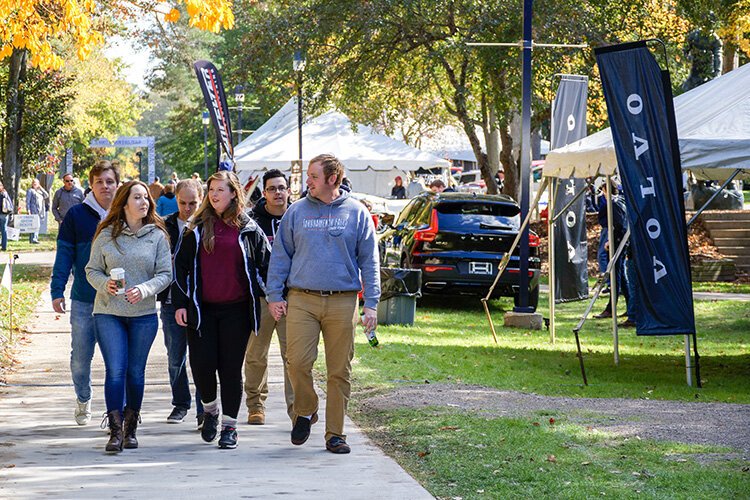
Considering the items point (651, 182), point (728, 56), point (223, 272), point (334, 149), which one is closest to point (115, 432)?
point (223, 272)

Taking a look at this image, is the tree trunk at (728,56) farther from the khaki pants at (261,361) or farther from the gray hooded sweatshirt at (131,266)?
the gray hooded sweatshirt at (131,266)

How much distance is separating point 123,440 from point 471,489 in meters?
2.53

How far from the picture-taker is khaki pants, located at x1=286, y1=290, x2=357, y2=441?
8.10m

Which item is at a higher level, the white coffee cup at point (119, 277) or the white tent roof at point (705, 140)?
the white tent roof at point (705, 140)

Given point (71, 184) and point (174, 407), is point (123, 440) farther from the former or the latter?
point (71, 184)

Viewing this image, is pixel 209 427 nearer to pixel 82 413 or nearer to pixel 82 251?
pixel 82 413

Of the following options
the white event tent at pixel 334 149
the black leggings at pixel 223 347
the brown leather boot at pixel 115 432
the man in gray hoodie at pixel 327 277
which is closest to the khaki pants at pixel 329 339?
the man in gray hoodie at pixel 327 277

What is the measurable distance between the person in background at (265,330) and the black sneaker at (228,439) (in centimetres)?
95

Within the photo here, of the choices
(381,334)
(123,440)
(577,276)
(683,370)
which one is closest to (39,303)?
(381,334)

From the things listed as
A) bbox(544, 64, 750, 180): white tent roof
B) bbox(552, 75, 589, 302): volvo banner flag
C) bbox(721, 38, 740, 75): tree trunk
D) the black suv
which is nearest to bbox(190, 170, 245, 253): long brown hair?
bbox(544, 64, 750, 180): white tent roof

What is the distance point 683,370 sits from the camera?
516 inches

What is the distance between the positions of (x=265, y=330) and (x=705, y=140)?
175 inches

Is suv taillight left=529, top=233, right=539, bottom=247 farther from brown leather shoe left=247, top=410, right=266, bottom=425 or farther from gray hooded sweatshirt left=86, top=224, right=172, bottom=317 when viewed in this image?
gray hooded sweatshirt left=86, top=224, right=172, bottom=317

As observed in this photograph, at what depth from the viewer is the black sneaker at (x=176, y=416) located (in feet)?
Result: 30.7
